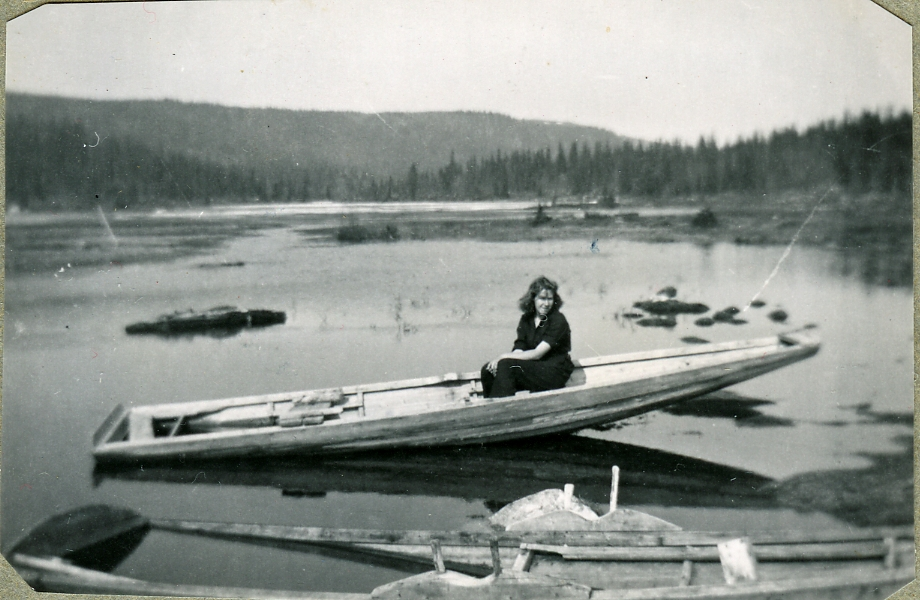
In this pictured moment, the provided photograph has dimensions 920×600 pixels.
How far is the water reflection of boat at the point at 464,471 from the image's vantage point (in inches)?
176

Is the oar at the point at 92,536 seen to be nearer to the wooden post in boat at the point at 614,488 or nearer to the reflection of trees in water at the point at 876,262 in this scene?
the wooden post in boat at the point at 614,488

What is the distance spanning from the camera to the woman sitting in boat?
4535 millimetres

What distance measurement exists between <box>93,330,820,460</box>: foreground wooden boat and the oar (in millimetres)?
337

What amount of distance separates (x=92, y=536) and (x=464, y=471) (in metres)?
2.11

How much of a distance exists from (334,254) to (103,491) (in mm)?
1871

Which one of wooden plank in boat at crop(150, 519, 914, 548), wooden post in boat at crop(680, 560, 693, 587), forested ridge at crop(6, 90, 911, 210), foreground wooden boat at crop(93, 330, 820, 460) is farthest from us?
foreground wooden boat at crop(93, 330, 820, 460)

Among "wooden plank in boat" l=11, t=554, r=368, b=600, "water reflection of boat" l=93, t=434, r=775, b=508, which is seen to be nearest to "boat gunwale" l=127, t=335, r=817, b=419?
"water reflection of boat" l=93, t=434, r=775, b=508

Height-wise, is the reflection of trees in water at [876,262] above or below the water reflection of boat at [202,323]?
above

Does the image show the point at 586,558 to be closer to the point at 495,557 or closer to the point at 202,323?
the point at 495,557

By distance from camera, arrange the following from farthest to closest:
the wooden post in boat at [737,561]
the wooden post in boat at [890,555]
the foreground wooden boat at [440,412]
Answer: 1. the foreground wooden boat at [440,412]
2. the wooden post in boat at [890,555]
3. the wooden post in boat at [737,561]

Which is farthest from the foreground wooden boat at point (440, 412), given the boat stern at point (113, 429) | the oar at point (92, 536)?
the oar at point (92, 536)

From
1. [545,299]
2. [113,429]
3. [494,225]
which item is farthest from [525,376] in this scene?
[113,429]

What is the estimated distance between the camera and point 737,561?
3.83 meters

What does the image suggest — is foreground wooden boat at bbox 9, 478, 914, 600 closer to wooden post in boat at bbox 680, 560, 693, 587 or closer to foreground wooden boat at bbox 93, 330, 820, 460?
wooden post in boat at bbox 680, 560, 693, 587
